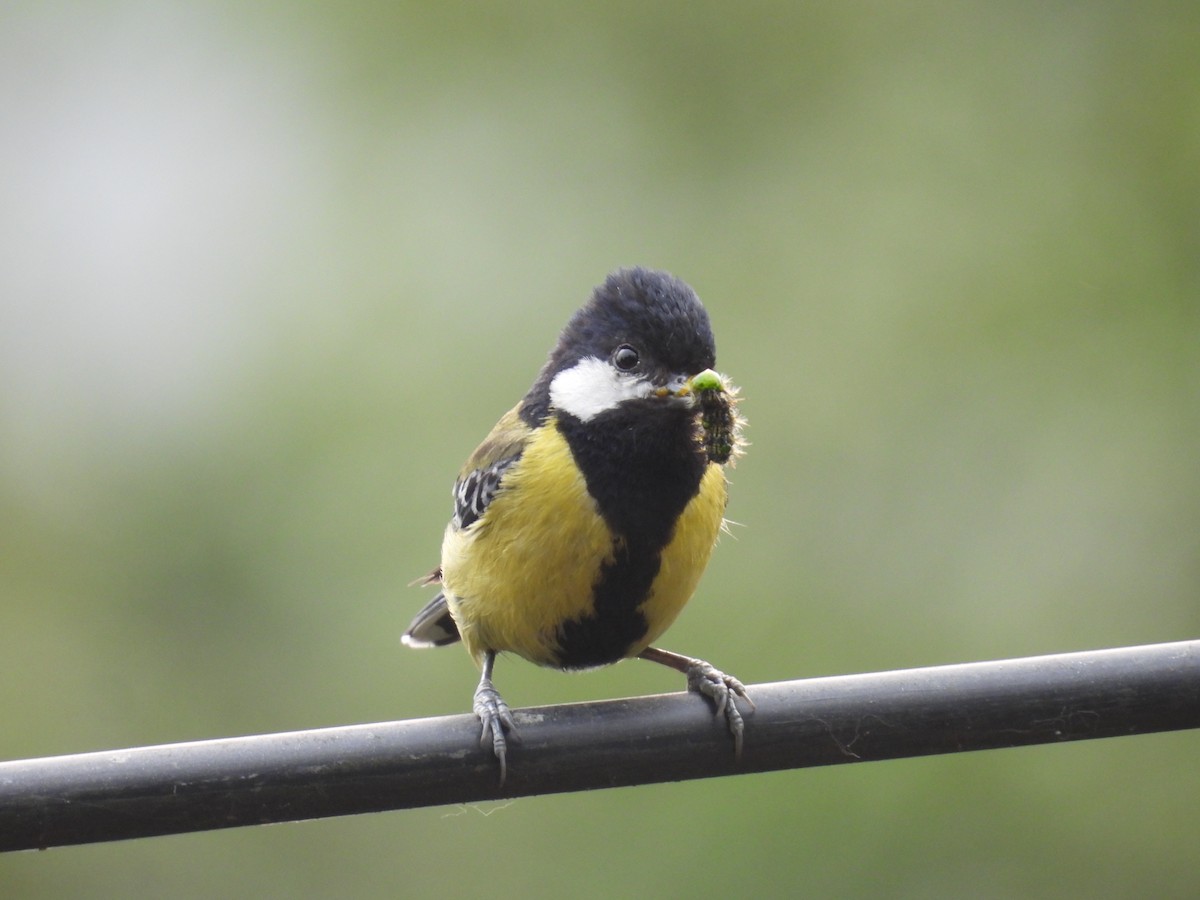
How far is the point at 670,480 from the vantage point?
Result: 7.70 feet

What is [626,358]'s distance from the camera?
235 centimetres

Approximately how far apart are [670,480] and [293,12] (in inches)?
162

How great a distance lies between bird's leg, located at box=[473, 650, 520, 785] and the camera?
5.70 feet

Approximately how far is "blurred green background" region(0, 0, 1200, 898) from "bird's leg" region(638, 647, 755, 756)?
Answer: 4.74 ft

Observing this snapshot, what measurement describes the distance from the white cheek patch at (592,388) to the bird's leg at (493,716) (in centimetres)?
54

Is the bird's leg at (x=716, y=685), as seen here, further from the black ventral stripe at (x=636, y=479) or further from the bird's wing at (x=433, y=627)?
the bird's wing at (x=433, y=627)

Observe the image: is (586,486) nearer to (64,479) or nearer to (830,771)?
(830,771)

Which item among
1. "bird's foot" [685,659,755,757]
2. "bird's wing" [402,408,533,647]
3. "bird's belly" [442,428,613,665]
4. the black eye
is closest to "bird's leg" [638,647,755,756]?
"bird's foot" [685,659,755,757]

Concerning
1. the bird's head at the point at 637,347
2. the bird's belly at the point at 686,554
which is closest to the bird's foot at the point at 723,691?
the bird's belly at the point at 686,554

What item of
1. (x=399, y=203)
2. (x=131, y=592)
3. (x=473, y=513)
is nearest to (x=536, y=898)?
(x=131, y=592)

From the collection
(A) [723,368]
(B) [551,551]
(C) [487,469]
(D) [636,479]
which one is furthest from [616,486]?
(A) [723,368]

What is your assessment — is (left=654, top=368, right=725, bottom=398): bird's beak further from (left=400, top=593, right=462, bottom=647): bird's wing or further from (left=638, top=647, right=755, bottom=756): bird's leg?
(left=400, top=593, right=462, bottom=647): bird's wing

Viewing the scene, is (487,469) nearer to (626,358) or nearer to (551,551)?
(551,551)

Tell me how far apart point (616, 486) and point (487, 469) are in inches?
13.3
